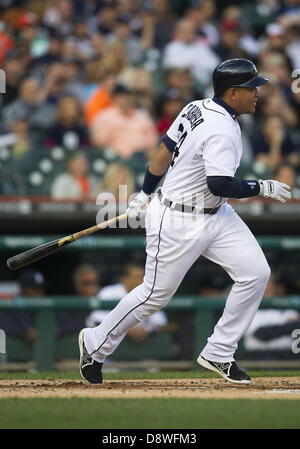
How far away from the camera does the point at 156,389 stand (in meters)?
5.51

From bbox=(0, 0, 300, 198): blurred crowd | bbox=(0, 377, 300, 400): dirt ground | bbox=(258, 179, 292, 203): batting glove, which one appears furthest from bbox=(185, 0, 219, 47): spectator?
bbox=(258, 179, 292, 203): batting glove

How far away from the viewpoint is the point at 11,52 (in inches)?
431

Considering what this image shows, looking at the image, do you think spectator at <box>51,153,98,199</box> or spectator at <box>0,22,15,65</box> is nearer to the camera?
spectator at <box>51,153,98,199</box>

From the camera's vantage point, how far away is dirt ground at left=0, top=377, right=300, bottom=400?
205 inches

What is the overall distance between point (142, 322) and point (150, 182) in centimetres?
224

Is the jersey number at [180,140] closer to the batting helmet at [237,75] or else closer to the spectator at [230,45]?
the batting helmet at [237,75]

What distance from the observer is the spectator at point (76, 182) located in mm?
8430

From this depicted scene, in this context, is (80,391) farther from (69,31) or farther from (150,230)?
(69,31)

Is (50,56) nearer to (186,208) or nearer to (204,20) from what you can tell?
(204,20)

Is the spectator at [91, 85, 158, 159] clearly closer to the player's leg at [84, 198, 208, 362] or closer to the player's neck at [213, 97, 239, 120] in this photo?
the player's neck at [213, 97, 239, 120]

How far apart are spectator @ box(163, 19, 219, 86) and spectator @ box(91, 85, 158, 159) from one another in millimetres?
1140

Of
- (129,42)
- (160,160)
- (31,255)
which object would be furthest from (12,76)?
(160,160)

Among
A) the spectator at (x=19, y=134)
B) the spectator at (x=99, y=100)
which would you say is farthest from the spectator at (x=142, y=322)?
the spectator at (x=99, y=100)

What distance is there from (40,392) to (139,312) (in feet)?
2.31
